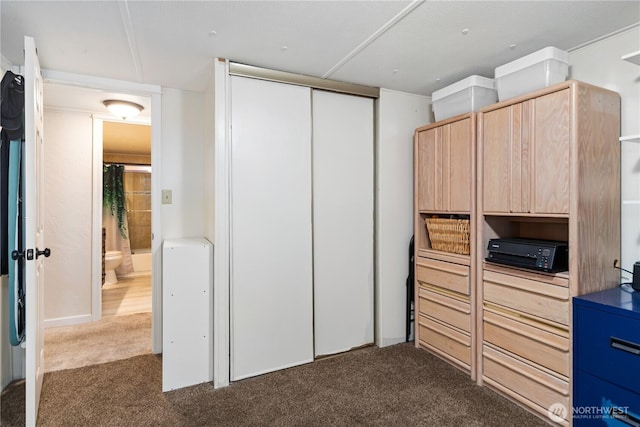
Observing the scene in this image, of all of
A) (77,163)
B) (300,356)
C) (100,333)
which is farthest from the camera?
(77,163)

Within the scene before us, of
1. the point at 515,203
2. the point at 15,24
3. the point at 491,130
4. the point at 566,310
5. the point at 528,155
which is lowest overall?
the point at 566,310

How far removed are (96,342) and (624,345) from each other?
3786mm

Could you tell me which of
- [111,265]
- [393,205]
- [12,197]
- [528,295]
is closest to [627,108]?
[528,295]

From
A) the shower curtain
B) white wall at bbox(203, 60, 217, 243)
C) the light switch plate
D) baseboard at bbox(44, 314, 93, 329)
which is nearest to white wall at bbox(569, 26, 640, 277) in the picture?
white wall at bbox(203, 60, 217, 243)

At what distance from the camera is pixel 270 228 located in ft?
8.43

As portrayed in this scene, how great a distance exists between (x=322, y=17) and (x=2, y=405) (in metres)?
2.96

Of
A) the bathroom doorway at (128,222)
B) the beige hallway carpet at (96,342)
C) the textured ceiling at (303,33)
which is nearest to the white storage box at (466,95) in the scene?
the textured ceiling at (303,33)

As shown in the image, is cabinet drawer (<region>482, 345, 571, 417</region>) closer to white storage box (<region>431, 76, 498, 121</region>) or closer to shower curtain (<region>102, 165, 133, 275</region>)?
white storage box (<region>431, 76, 498, 121</region>)

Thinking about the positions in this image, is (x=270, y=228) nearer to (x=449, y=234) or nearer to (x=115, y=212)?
(x=449, y=234)

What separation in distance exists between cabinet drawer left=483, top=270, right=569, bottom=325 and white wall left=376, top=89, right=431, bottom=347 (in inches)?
34.5

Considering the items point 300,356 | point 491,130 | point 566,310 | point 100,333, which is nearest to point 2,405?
point 100,333

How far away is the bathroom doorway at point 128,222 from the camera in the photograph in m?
4.86

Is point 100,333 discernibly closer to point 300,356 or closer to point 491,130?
point 300,356

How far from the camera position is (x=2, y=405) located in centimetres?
213
